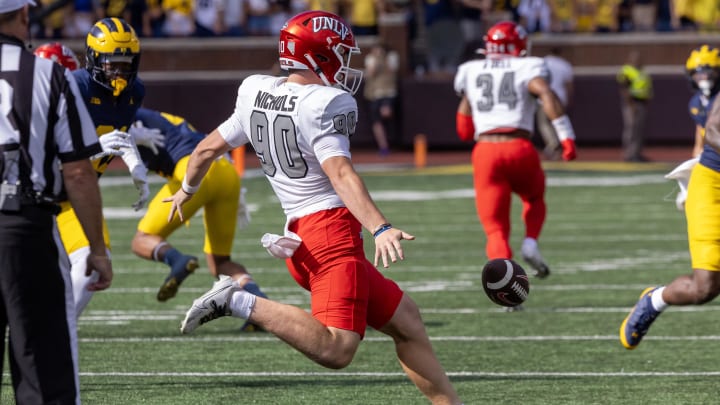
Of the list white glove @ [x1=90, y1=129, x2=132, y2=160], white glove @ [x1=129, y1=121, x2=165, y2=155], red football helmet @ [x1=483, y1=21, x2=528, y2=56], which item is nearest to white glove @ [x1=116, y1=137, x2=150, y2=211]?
white glove @ [x1=90, y1=129, x2=132, y2=160]

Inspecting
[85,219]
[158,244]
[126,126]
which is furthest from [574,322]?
[85,219]

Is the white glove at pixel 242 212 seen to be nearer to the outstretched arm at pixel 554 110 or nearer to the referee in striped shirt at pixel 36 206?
the outstretched arm at pixel 554 110

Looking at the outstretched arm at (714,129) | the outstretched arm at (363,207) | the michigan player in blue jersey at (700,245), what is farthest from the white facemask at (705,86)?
the outstretched arm at (363,207)

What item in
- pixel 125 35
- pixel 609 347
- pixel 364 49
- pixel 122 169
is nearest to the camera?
pixel 125 35

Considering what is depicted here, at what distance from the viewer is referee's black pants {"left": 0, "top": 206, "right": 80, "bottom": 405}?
13.9ft

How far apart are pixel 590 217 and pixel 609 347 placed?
23.9 ft

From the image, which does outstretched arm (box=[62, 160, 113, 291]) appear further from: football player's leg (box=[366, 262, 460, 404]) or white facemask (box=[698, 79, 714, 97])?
white facemask (box=[698, 79, 714, 97])

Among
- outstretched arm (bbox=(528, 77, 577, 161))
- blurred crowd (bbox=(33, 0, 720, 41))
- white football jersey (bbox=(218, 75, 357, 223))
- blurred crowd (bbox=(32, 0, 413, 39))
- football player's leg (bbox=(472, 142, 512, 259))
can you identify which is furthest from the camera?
blurred crowd (bbox=(32, 0, 413, 39))

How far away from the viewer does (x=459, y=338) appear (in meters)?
8.01

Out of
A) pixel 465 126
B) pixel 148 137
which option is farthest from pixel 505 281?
pixel 465 126

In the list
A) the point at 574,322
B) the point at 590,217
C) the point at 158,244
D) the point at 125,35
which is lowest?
the point at 590,217

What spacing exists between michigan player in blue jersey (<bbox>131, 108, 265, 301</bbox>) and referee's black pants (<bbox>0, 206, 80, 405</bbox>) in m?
3.85

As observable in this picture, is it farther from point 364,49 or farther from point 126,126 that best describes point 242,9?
point 126,126

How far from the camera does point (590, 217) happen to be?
1488 centimetres
